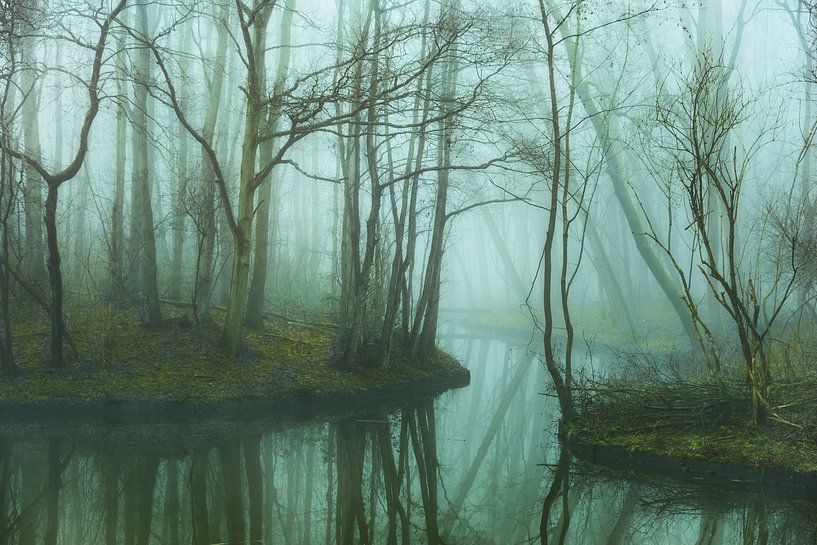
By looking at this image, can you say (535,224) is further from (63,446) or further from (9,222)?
(63,446)

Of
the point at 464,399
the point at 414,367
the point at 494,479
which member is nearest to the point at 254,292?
the point at 414,367

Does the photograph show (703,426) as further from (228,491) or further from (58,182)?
(58,182)

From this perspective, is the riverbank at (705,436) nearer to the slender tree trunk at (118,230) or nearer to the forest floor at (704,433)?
the forest floor at (704,433)

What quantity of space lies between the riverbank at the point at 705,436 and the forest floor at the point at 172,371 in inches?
197

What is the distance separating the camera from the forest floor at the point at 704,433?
8758mm

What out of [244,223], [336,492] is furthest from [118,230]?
[336,492]

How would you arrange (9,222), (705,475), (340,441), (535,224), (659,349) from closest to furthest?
1. (705,475)
2. (340,441)
3. (9,222)
4. (659,349)
5. (535,224)

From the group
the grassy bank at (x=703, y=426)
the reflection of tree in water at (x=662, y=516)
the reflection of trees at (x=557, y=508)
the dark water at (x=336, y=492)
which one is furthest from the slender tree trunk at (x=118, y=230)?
the reflection of tree in water at (x=662, y=516)

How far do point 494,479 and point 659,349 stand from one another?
52.3 ft

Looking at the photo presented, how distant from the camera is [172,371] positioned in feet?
42.5

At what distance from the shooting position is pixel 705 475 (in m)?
8.97

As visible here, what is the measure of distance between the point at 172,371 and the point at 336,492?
5.86m

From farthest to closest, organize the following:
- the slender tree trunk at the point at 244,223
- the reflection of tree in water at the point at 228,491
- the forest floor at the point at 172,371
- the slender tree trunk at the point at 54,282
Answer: the slender tree trunk at the point at 244,223
the forest floor at the point at 172,371
the slender tree trunk at the point at 54,282
the reflection of tree in water at the point at 228,491

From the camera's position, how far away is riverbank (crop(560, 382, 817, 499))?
8.69 m
